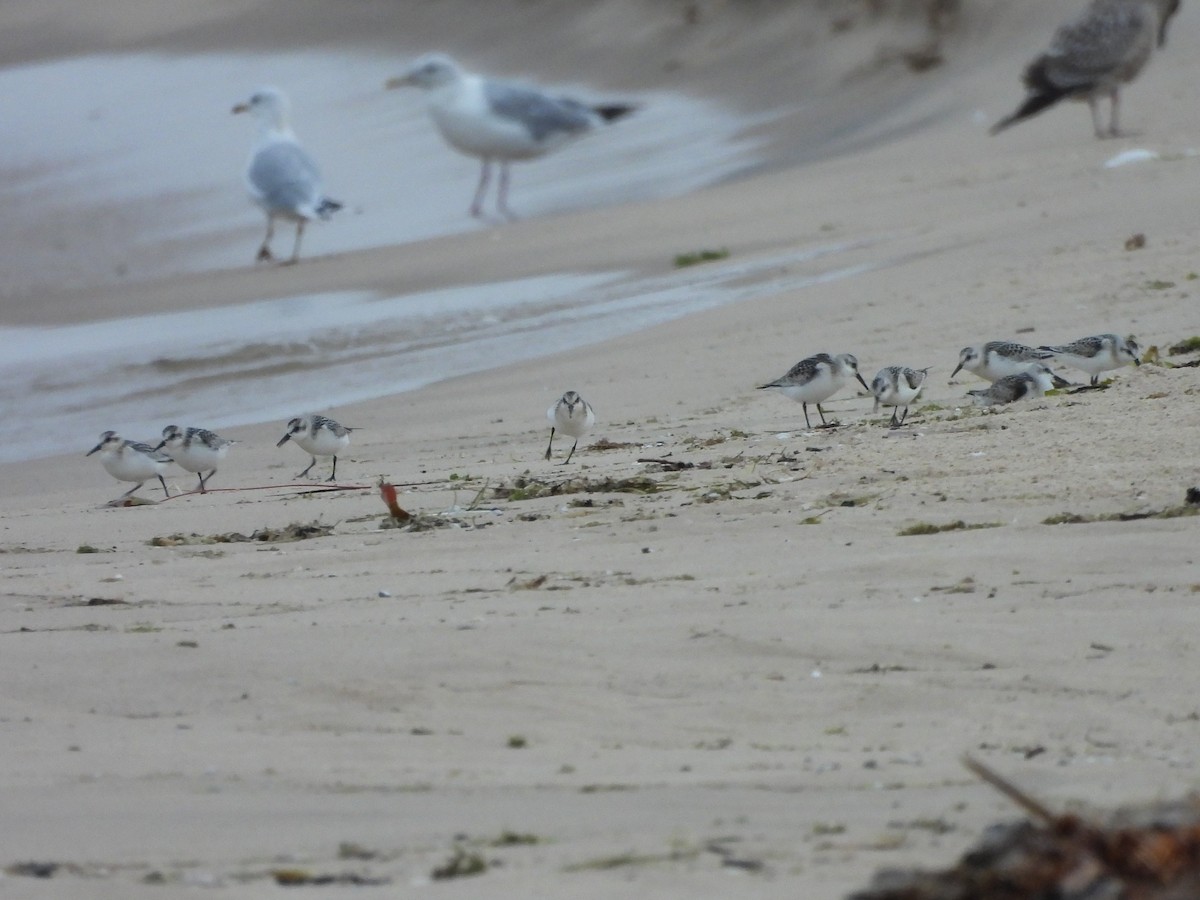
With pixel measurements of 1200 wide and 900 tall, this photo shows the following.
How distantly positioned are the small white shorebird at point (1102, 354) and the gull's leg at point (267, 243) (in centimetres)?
1067

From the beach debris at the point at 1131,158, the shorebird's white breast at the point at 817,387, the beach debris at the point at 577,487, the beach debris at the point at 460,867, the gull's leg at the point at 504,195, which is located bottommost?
the beach debris at the point at 460,867

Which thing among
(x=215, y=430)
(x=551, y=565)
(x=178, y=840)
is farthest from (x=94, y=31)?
(x=178, y=840)

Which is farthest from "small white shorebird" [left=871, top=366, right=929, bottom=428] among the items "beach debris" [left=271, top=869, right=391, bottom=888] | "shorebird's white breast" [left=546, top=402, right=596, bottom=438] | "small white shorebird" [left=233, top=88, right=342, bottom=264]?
"small white shorebird" [left=233, top=88, right=342, bottom=264]

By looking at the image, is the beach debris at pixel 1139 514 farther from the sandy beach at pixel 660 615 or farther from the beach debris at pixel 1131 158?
the beach debris at pixel 1131 158

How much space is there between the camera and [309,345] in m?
13.0

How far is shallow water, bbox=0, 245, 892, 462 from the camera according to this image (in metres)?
11.3

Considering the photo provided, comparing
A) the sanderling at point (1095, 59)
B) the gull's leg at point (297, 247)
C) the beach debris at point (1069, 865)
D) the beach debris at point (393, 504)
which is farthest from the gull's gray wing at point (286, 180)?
the beach debris at point (1069, 865)

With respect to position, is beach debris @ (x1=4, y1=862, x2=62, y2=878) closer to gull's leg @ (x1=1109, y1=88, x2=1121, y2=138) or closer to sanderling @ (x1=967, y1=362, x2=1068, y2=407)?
sanderling @ (x1=967, y1=362, x2=1068, y2=407)

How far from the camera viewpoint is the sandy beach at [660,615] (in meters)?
3.80

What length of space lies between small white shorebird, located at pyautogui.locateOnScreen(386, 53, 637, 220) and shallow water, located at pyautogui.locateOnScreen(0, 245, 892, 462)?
5927 millimetres

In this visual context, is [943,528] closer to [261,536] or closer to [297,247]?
[261,536]

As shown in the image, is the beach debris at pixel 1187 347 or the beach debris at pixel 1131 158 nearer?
the beach debris at pixel 1187 347

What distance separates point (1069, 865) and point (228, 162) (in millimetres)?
20647

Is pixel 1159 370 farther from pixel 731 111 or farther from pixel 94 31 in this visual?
pixel 94 31
